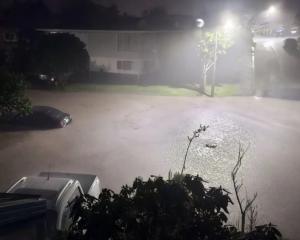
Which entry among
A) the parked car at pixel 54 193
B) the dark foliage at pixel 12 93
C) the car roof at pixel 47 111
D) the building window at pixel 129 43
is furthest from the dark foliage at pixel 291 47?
the parked car at pixel 54 193

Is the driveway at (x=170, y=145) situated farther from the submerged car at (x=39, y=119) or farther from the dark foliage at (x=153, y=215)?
the dark foliage at (x=153, y=215)

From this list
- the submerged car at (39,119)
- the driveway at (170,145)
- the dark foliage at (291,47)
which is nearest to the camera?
the driveway at (170,145)

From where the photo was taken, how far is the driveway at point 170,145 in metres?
14.7

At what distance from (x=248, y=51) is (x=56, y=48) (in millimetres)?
18258

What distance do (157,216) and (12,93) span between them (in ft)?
43.9

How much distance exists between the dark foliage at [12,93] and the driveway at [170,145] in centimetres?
235

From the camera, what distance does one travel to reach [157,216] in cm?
397

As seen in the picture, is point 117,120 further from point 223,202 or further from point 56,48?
point 223,202

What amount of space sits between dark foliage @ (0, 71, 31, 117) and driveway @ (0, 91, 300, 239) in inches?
92.5

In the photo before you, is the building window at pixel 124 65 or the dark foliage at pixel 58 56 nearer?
the dark foliage at pixel 58 56

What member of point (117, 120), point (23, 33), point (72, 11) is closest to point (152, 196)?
point (117, 120)

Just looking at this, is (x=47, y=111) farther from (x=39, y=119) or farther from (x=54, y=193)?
(x=54, y=193)

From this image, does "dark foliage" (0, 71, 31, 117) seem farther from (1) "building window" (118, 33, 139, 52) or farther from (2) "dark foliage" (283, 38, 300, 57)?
(2) "dark foliage" (283, 38, 300, 57)

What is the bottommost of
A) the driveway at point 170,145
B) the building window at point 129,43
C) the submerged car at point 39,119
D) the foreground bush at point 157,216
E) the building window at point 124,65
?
the driveway at point 170,145
